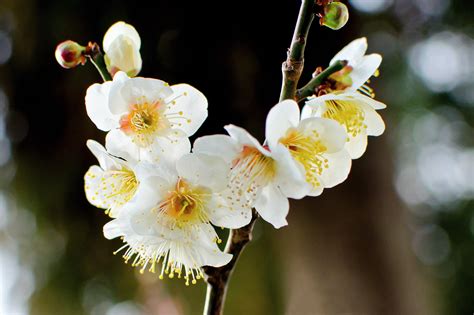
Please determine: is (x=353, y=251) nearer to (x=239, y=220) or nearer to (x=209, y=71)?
(x=209, y=71)

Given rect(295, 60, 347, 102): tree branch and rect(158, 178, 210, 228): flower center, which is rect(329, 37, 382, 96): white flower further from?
rect(158, 178, 210, 228): flower center

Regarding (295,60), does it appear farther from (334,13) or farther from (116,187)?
(116,187)

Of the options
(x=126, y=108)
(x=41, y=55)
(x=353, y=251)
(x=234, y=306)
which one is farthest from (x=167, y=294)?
(x=126, y=108)

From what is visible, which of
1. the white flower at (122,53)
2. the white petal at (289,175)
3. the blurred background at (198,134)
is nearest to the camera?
the white petal at (289,175)

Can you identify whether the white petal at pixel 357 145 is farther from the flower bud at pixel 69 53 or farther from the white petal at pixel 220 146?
the flower bud at pixel 69 53

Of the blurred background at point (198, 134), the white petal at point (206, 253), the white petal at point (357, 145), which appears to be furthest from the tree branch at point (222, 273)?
the blurred background at point (198, 134)

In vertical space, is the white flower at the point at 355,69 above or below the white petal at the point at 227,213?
above
